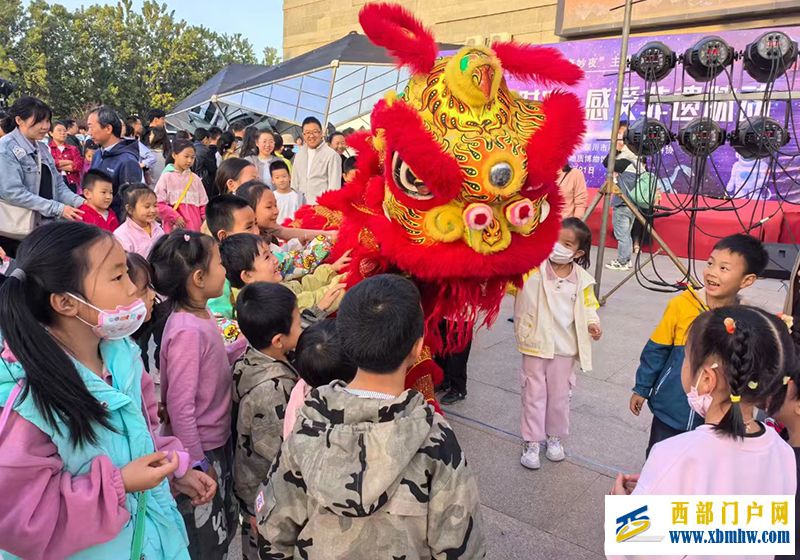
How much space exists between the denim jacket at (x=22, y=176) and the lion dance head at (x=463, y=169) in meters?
2.88

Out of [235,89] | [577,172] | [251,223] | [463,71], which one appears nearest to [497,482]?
[251,223]

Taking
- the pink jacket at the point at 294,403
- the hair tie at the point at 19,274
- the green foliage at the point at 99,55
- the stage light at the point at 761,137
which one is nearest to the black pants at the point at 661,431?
the pink jacket at the point at 294,403

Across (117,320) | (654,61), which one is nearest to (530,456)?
(117,320)

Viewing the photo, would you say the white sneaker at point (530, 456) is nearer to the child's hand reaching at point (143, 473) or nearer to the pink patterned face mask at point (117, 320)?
the child's hand reaching at point (143, 473)

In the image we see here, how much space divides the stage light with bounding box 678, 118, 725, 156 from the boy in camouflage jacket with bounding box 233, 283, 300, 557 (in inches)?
181

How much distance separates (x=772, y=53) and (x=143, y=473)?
18.8 feet

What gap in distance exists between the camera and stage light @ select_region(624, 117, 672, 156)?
5254 mm

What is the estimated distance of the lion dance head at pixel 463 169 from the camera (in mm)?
1685

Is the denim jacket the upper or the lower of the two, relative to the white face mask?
upper

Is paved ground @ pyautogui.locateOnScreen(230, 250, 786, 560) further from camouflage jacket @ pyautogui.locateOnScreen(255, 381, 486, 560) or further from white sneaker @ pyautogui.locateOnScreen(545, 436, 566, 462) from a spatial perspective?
camouflage jacket @ pyautogui.locateOnScreen(255, 381, 486, 560)

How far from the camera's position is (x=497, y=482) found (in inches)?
107

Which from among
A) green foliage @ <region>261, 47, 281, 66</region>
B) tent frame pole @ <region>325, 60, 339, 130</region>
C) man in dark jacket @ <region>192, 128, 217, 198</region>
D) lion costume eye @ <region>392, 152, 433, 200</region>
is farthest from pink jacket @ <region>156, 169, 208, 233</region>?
green foliage @ <region>261, 47, 281, 66</region>

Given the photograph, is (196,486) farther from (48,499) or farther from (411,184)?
(411,184)

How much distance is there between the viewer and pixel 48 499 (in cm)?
112
